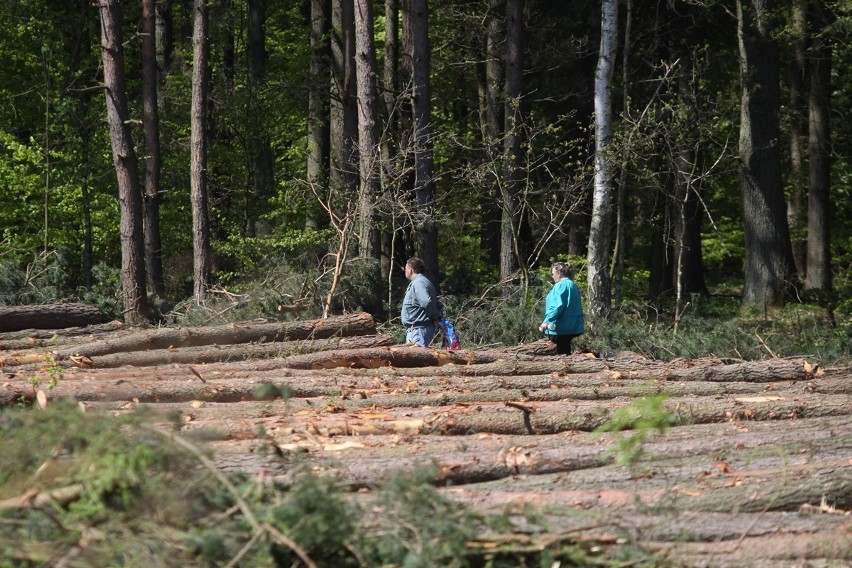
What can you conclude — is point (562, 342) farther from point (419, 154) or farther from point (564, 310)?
point (419, 154)

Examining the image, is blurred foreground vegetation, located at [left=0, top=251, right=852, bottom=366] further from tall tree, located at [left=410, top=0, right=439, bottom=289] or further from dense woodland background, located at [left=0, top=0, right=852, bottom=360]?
tall tree, located at [left=410, top=0, right=439, bottom=289]

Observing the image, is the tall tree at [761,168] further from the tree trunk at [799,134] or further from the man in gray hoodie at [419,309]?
the man in gray hoodie at [419,309]

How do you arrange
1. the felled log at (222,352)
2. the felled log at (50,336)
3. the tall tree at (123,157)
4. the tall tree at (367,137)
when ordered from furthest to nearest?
1. the tall tree at (123,157)
2. the tall tree at (367,137)
3. the felled log at (50,336)
4. the felled log at (222,352)

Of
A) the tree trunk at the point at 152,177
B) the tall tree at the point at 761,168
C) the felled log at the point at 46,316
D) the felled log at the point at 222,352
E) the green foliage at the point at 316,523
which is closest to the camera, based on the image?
the green foliage at the point at 316,523

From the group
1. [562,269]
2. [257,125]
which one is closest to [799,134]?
[257,125]

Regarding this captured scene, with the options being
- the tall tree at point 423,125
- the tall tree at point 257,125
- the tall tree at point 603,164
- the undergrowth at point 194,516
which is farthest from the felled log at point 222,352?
the tall tree at point 257,125

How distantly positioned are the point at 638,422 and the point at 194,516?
3.53 meters

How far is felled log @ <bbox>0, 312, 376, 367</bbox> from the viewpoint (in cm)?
1042

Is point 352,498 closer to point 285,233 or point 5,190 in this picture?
point 285,233

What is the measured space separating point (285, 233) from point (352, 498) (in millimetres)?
17288

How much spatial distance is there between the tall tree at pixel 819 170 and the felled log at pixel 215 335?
1559cm

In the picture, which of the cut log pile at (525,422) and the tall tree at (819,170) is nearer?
the cut log pile at (525,422)

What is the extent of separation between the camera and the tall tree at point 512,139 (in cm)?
2125

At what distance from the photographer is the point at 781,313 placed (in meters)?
20.3
